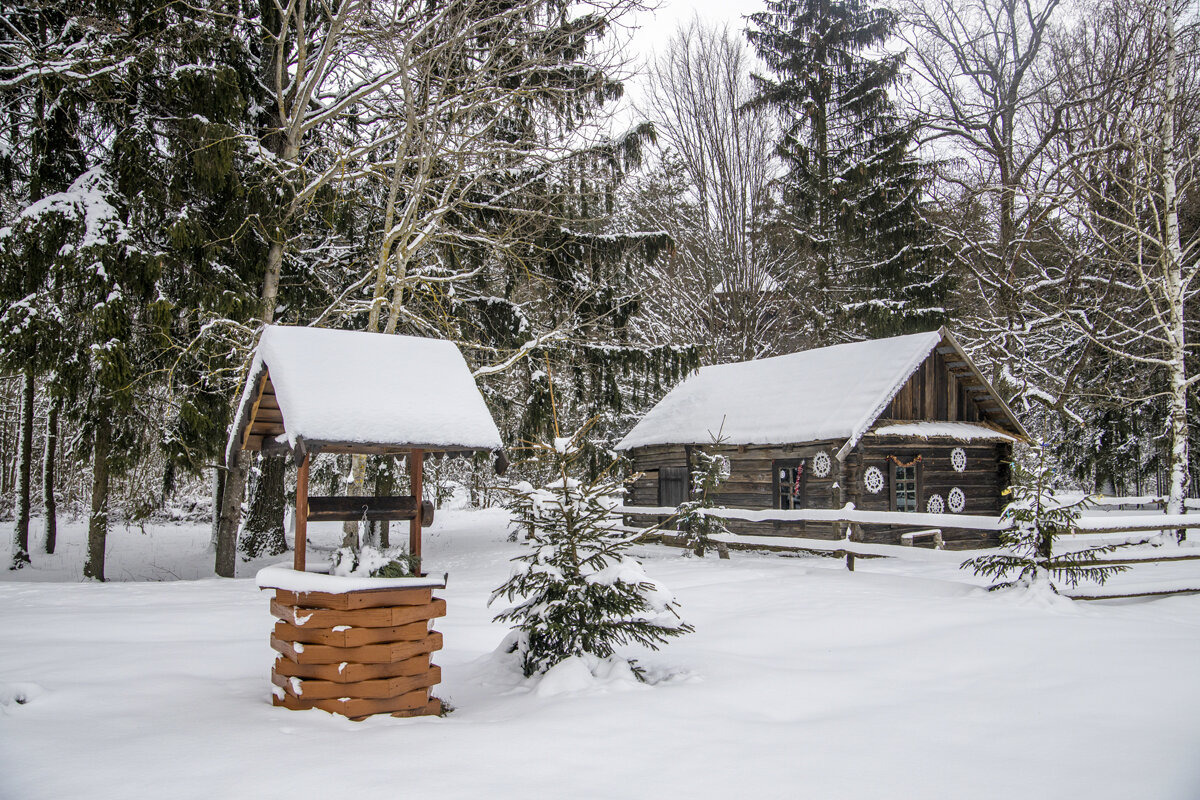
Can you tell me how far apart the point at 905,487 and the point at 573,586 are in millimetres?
13016

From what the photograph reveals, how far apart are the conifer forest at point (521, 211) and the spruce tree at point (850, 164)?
10 centimetres

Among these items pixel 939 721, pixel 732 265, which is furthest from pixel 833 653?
pixel 732 265

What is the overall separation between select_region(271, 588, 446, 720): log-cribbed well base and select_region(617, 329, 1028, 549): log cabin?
11326mm

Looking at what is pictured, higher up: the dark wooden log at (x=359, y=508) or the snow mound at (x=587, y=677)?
the dark wooden log at (x=359, y=508)

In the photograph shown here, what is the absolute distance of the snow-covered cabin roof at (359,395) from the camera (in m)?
5.96

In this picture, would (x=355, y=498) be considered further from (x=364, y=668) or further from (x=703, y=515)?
(x=703, y=515)

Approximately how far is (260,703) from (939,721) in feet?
16.8

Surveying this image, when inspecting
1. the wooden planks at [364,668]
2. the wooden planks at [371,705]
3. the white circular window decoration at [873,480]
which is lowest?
the wooden planks at [371,705]

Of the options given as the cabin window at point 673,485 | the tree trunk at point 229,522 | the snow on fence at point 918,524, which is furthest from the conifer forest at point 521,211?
the snow on fence at point 918,524

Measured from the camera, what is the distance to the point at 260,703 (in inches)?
237

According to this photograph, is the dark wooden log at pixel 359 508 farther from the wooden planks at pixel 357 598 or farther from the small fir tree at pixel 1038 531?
the small fir tree at pixel 1038 531

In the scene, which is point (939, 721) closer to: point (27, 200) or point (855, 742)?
point (855, 742)

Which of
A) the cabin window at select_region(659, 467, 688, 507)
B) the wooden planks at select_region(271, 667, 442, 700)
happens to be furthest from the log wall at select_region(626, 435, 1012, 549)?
the wooden planks at select_region(271, 667, 442, 700)

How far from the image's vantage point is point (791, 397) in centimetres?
1833
